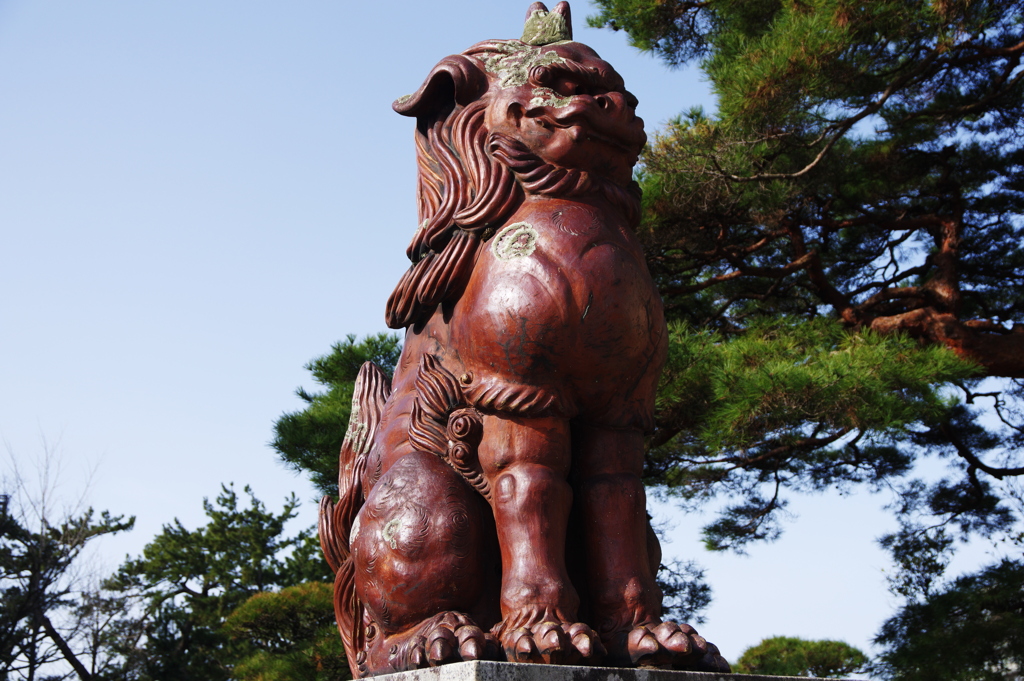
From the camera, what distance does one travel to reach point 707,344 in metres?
5.07

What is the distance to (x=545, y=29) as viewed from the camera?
2.14 meters

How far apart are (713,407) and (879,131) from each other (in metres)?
2.50

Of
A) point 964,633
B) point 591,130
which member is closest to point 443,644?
point 591,130

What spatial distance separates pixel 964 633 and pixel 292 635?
15.8ft

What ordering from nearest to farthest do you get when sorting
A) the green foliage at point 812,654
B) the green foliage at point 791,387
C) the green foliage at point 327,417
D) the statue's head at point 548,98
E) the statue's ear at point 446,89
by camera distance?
the statue's head at point 548,98 < the statue's ear at point 446,89 < the green foliage at point 791,387 < the green foliage at point 327,417 < the green foliage at point 812,654

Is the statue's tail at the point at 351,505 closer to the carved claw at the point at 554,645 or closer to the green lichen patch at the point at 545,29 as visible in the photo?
the carved claw at the point at 554,645

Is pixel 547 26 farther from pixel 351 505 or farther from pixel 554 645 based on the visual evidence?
pixel 554 645

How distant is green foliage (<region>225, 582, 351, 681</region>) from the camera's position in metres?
6.24

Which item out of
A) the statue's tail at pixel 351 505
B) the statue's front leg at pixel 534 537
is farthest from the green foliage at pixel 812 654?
the statue's front leg at pixel 534 537

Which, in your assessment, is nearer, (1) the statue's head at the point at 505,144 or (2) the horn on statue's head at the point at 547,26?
(1) the statue's head at the point at 505,144

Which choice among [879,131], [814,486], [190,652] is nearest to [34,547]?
[190,652]

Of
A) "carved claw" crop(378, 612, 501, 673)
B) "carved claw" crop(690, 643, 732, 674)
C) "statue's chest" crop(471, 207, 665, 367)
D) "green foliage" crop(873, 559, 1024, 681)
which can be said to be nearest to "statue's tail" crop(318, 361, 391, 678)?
"carved claw" crop(378, 612, 501, 673)

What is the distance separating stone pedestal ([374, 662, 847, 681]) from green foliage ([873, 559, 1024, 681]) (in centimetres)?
426

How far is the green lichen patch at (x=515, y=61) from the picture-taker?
2.01m
